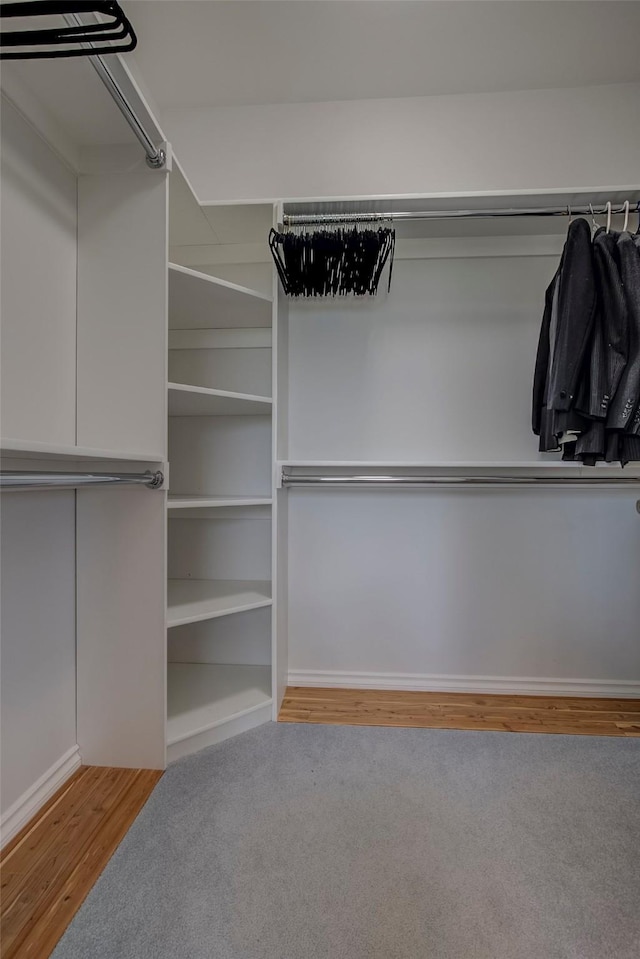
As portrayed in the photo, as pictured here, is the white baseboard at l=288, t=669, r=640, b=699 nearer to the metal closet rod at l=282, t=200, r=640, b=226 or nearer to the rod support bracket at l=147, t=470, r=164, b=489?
the rod support bracket at l=147, t=470, r=164, b=489

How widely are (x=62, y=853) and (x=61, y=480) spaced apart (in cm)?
95

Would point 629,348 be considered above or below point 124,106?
below

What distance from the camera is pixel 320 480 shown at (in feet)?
5.89

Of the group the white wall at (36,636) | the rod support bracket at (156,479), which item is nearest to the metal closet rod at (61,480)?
the rod support bracket at (156,479)

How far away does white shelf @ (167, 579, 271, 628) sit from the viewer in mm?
1518

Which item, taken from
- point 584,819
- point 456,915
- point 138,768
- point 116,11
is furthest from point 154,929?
point 116,11

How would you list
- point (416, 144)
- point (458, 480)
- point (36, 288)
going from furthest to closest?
point (416, 144)
point (458, 480)
point (36, 288)

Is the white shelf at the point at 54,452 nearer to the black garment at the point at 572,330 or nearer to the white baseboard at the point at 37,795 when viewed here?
the white baseboard at the point at 37,795

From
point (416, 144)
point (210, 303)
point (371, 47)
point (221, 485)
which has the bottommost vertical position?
point (221, 485)

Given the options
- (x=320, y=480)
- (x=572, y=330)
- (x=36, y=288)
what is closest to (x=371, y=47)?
(x=572, y=330)

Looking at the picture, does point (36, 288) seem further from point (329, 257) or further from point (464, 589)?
point (464, 589)

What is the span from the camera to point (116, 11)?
82cm

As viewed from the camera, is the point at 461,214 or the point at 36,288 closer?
the point at 36,288

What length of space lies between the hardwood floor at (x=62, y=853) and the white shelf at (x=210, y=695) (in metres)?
0.17
